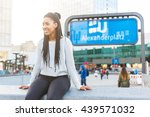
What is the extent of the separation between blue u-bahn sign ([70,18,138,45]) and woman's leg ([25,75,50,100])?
6725 mm

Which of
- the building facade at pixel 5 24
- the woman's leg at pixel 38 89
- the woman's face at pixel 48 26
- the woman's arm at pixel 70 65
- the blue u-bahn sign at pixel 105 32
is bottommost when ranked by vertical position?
the woman's leg at pixel 38 89

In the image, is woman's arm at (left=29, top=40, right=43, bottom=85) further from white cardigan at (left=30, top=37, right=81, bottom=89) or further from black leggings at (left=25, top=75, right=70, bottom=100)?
black leggings at (left=25, top=75, right=70, bottom=100)

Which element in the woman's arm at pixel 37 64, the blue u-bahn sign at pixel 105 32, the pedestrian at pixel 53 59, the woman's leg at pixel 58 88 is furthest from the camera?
the blue u-bahn sign at pixel 105 32

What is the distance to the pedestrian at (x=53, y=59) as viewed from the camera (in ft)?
8.89

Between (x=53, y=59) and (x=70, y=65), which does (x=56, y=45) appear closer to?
(x=53, y=59)

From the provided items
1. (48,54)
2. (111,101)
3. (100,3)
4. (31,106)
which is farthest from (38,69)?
(100,3)

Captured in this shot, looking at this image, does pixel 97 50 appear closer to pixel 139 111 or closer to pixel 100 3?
pixel 100 3

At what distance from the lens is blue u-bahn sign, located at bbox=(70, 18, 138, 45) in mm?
9008

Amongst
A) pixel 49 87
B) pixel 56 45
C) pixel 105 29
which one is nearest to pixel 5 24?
pixel 105 29

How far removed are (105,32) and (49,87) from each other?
695 cm

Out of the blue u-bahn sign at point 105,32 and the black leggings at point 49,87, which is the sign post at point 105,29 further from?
the black leggings at point 49,87

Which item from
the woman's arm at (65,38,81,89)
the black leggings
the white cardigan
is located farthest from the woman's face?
the black leggings

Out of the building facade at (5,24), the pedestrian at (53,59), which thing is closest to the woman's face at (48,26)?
the pedestrian at (53,59)

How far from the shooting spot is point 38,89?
2.50 m
